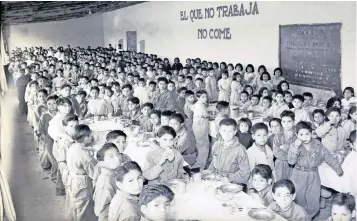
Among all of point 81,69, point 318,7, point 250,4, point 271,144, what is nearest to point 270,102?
point 271,144

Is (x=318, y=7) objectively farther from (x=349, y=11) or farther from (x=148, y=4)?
(x=148, y=4)

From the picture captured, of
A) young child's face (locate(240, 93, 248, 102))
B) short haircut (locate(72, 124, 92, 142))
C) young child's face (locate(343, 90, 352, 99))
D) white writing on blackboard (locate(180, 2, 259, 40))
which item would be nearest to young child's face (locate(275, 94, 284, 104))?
young child's face (locate(240, 93, 248, 102))

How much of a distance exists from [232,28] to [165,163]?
3.92 metres

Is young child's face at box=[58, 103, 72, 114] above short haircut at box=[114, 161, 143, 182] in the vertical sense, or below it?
above

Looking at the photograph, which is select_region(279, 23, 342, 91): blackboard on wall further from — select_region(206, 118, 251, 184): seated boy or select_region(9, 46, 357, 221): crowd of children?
select_region(206, 118, 251, 184): seated boy

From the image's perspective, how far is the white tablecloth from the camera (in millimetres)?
1913

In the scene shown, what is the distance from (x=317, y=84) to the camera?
14.9 ft

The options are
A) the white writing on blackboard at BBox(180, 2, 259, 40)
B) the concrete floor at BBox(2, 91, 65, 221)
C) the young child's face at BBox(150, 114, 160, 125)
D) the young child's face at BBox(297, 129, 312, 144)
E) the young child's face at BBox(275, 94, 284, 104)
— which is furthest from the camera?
the white writing on blackboard at BBox(180, 2, 259, 40)

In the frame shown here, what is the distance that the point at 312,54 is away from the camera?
457cm

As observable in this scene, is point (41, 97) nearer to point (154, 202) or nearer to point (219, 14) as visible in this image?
point (154, 202)

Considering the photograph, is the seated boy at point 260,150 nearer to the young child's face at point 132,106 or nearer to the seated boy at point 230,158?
the seated boy at point 230,158

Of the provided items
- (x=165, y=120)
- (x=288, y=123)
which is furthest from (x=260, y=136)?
(x=165, y=120)

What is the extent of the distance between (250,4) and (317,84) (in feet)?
4.92

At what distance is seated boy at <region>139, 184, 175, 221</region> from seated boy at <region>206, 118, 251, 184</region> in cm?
69
